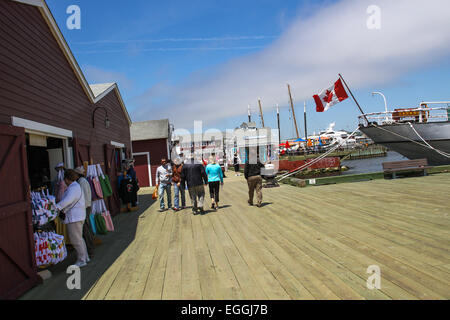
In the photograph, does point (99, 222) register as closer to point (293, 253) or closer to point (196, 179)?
point (196, 179)

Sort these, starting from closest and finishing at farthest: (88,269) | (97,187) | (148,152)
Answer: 1. (88,269)
2. (97,187)
3. (148,152)

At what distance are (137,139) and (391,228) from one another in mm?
19265

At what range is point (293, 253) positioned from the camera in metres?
5.02

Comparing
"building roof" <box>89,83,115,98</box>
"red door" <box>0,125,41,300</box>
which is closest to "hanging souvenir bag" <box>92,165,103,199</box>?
"red door" <box>0,125,41,300</box>

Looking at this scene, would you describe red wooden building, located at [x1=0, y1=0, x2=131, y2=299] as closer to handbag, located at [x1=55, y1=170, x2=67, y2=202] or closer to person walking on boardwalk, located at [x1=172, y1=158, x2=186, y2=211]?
handbag, located at [x1=55, y1=170, x2=67, y2=202]

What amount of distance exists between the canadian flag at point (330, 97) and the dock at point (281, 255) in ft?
23.0

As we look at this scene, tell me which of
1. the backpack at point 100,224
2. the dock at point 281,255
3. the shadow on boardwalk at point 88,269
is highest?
the backpack at point 100,224

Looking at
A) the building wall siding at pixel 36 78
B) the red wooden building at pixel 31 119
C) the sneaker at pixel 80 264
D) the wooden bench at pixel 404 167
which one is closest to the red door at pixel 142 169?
the red wooden building at pixel 31 119

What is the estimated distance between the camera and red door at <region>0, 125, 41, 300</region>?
408 centimetres

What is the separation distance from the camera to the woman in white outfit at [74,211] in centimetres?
505

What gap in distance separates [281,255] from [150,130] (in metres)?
20.1

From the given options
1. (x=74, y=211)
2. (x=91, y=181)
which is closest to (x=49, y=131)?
(x=91, y=181)

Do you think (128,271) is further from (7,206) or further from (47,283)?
(7,206)

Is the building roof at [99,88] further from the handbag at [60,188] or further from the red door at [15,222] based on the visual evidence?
the red door at [15,222]
